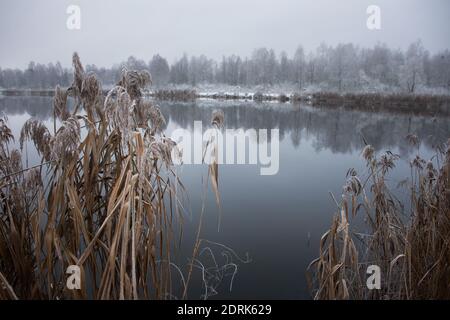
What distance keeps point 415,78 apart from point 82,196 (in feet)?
90.2

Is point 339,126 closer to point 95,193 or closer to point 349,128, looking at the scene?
point 349,128

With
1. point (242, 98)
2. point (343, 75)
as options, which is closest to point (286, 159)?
point (242, 98)

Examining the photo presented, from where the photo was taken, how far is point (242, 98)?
87.9ft

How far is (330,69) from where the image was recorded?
105 feet

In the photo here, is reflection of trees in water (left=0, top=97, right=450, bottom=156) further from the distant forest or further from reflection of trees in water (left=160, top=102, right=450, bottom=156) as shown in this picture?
the distant forest

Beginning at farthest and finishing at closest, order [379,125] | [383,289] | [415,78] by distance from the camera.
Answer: [415,78], [379,125], [383,289]

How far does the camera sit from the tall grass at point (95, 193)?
3.70 ft

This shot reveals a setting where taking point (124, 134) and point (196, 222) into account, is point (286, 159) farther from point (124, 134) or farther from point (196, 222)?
point (124, 134)

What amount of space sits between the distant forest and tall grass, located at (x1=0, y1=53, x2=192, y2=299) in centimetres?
1291

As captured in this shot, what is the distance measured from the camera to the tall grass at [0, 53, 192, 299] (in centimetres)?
113

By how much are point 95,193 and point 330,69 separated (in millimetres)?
34176

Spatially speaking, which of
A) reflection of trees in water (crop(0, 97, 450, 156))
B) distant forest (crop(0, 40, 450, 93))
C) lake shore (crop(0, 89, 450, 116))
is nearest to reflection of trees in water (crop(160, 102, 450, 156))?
reflection of trees in water (crop(0, 97, 450, 156))

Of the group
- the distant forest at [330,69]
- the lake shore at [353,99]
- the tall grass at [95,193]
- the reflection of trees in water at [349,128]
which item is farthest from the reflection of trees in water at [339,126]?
the tall grass at [95,193]
